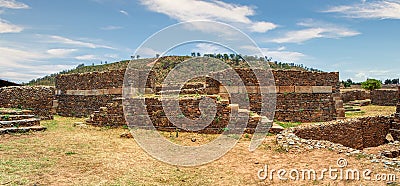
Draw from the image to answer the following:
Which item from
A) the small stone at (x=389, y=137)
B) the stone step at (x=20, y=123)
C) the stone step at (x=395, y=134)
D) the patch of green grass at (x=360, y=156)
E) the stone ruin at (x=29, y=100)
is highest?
the stone ruin at (x=29, y=100)

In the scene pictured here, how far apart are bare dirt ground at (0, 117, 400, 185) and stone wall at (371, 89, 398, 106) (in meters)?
25.0

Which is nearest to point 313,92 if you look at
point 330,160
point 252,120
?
point 252,120

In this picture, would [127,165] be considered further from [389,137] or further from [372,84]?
[372,84]

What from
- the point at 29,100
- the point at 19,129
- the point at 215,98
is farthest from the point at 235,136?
the point at 29,100

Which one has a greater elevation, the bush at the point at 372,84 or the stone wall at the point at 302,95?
the bush at the point at 372,84

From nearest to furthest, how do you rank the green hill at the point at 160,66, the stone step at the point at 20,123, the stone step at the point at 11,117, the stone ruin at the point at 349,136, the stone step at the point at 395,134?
the stone ruin at the point at 349,136 < the stone step at the point at 20,123 < the stone step at the point at 11,117 < the stone step at the point at 395,134 < the green hill at the point at 160,66

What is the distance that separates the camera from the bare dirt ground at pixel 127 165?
20.2ft

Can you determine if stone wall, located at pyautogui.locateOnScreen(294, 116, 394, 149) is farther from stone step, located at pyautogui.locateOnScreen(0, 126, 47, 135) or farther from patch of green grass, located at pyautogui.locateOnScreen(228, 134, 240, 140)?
stone step, located at pyautogui.locateOnScreen(0, 126, 47, 135)

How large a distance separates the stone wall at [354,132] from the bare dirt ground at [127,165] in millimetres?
2215

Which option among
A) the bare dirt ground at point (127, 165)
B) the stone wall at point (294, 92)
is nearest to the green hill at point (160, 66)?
the stone wall at point (294, 92)

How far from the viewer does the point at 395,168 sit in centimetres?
617

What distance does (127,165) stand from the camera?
24.8 feet

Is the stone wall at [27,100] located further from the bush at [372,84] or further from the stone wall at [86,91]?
the bush at [372,84]

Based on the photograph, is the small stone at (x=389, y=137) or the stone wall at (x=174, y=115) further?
the small stone at (x=389, y=137)
